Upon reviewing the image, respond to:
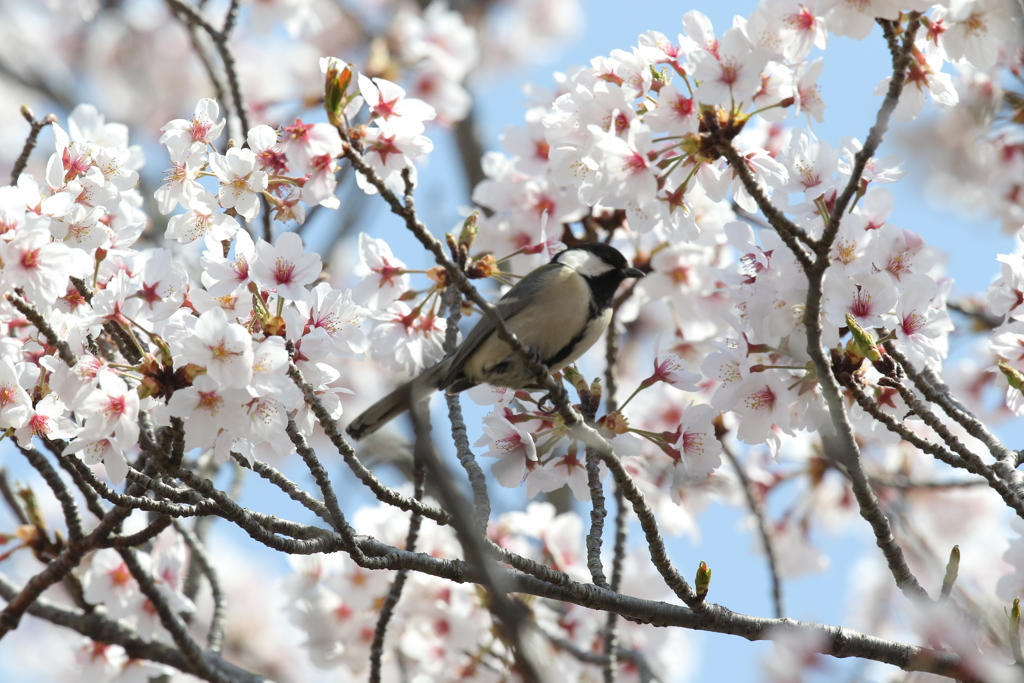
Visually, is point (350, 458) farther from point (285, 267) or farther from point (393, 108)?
point (393, 108)

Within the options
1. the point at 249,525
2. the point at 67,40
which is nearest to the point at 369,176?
the point at 249,525

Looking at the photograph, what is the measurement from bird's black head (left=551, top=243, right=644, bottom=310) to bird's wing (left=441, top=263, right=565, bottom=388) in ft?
0.45

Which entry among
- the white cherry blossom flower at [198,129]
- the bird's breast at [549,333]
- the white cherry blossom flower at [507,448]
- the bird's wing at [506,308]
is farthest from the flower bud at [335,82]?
the bird's breast at [549,333]

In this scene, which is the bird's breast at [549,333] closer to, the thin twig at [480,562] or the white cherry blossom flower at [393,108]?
the white cherry blossom flower at [393,108]

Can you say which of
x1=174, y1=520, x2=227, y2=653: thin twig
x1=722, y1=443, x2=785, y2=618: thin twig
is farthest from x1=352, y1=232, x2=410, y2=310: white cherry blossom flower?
x1=722, y1=443, x2=785, y2=618: thin twig

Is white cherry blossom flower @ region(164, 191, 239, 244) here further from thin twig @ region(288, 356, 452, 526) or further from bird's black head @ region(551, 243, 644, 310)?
bird's black head @ region(551, 243, 644, 310)

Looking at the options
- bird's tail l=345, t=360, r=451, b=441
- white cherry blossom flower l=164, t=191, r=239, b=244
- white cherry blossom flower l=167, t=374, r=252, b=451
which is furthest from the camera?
bird's tail l=345, t=360, r=451, b=441

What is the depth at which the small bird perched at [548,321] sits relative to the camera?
3.67 metres

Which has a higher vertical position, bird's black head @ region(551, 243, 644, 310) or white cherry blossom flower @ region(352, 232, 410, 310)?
bird's black head @ region(551, 243, 644, 310)

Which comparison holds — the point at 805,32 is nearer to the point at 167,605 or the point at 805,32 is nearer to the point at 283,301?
the point at 283,301

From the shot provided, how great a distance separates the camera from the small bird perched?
3.67 m

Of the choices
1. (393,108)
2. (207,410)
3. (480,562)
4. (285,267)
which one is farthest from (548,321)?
(480,562)

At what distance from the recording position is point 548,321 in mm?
3803

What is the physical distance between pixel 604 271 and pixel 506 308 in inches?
16.4
